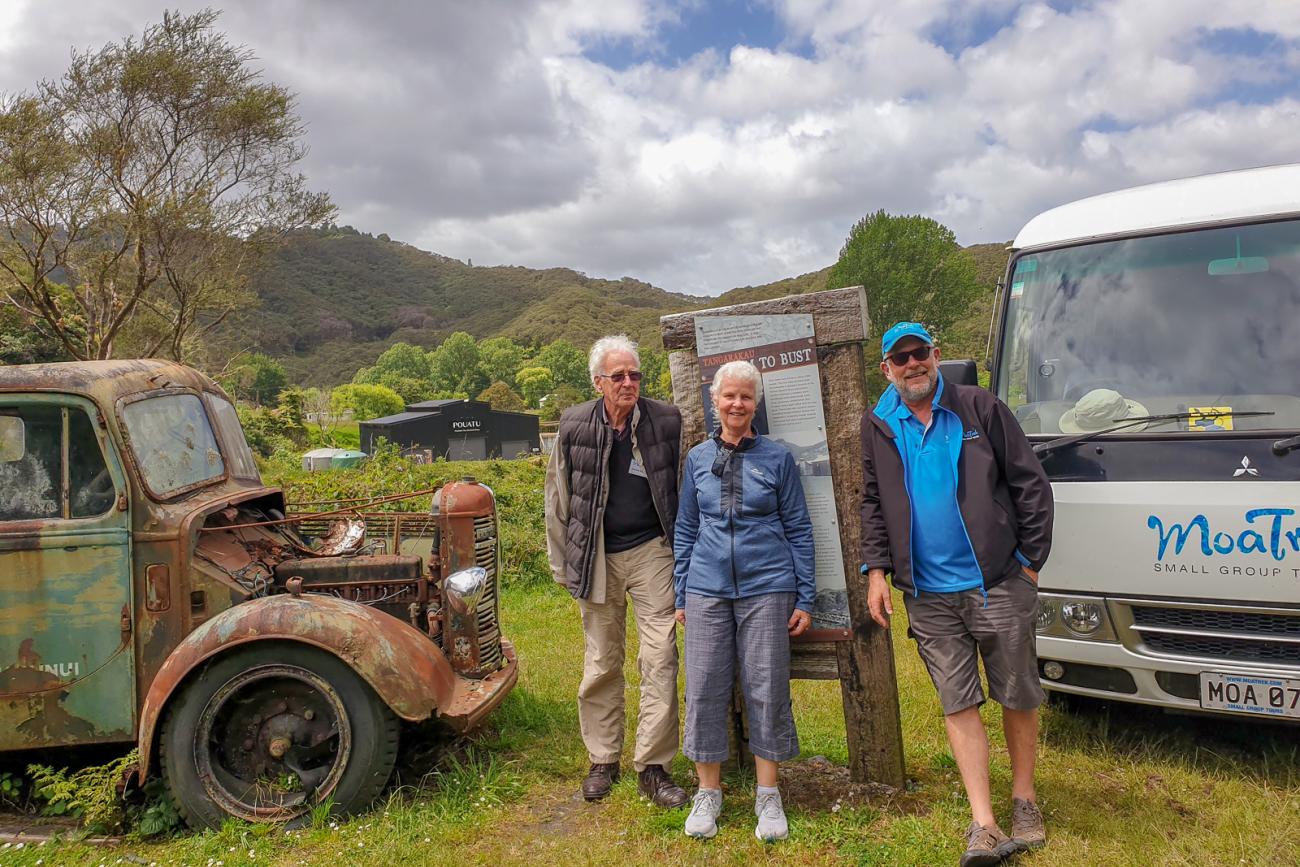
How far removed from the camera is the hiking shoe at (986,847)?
10.4 ft

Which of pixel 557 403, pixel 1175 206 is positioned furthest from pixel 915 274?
pixel 1175 206

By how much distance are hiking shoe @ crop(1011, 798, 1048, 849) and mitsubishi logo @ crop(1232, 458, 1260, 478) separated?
5.34ft

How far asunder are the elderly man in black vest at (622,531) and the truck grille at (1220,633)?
6.76 ft

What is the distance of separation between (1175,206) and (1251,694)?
8.03ft

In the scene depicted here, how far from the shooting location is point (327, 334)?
130000 mm

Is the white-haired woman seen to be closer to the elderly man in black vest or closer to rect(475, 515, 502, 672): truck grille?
the elderly man in black vest

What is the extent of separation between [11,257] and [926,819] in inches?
901

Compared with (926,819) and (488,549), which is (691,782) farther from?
(488,549)

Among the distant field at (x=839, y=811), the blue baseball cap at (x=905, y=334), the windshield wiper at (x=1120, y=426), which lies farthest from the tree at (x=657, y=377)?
the blue baseball cap at (x=905, y=334)

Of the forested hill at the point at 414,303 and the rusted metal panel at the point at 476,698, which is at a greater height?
the forested hill at the point at 414,303

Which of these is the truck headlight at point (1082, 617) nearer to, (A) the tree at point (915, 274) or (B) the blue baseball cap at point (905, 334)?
(B) the blue baseball cap at point (905, 334)

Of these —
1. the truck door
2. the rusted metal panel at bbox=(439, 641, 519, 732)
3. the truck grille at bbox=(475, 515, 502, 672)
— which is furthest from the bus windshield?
the truck door

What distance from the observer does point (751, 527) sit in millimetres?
3543

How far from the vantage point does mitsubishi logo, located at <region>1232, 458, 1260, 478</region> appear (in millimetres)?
3708
